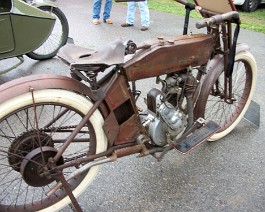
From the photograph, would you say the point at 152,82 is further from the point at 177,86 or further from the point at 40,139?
the point at 40,139

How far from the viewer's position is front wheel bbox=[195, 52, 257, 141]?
7.95 ft

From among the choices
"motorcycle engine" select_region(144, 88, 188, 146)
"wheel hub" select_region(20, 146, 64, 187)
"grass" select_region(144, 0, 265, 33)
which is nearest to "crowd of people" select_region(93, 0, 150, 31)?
"grass" select_region(144, 0, 265, 33)

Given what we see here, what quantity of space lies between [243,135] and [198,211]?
1.12 meters

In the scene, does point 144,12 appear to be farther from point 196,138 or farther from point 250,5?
point 196,138

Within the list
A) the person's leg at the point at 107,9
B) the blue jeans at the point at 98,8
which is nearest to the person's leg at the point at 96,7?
→ the blue jeans at the point at 98,8

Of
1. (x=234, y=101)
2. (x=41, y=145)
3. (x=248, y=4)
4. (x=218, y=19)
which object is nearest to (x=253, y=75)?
(x=234, y=101)

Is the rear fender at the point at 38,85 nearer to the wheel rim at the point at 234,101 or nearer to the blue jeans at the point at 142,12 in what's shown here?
the wheel rim at the point at 234,101

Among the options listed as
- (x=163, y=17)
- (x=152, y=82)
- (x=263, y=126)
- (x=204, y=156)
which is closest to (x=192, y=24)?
(x=163, y=17)

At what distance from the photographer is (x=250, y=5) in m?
8.29

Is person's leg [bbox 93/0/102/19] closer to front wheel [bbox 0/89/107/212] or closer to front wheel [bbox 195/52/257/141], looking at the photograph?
front wheel [bbox 195/52/257/141]

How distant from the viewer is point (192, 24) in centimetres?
673

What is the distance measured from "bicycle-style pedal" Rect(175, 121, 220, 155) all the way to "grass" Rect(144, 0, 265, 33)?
474 centimetres

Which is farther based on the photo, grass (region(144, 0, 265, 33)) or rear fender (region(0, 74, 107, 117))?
grass (region(144, 0, 265, 33))

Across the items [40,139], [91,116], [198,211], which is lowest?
[198,211]
